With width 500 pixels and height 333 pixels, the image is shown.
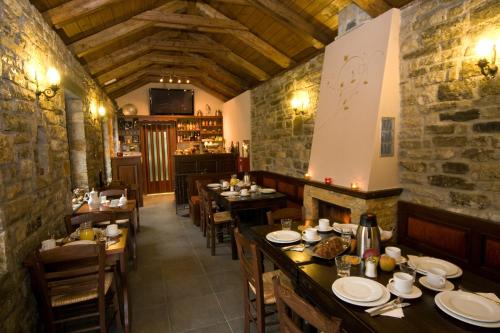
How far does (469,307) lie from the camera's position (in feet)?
4.14

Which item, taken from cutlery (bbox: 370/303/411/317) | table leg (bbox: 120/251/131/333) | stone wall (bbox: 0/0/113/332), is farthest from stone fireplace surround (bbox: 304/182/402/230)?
stone wall (bbox: 0/0/113/332)

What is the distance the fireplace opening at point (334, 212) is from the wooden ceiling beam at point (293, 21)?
2285mm

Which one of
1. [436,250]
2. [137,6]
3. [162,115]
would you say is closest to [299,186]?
[436,250]

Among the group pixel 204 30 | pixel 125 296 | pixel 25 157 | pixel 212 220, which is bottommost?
pixel 125 296

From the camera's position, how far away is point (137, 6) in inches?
160

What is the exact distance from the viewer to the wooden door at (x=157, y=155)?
892 centimetres

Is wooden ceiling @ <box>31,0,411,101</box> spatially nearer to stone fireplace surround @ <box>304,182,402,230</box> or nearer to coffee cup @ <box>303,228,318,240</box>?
stone fireplace surround @ <box>304,182,402,230</box>

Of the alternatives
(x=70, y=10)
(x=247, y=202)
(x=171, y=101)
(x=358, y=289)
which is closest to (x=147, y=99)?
(x=171, y=101)

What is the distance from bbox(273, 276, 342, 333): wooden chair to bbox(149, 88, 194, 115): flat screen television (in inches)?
324

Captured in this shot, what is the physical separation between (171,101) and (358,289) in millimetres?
8427

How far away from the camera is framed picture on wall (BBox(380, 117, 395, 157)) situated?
3.01 metres

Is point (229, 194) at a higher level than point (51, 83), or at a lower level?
lower

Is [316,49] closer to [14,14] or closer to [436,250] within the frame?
[436,250]

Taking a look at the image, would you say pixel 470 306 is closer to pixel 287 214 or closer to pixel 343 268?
pixel 343 268
